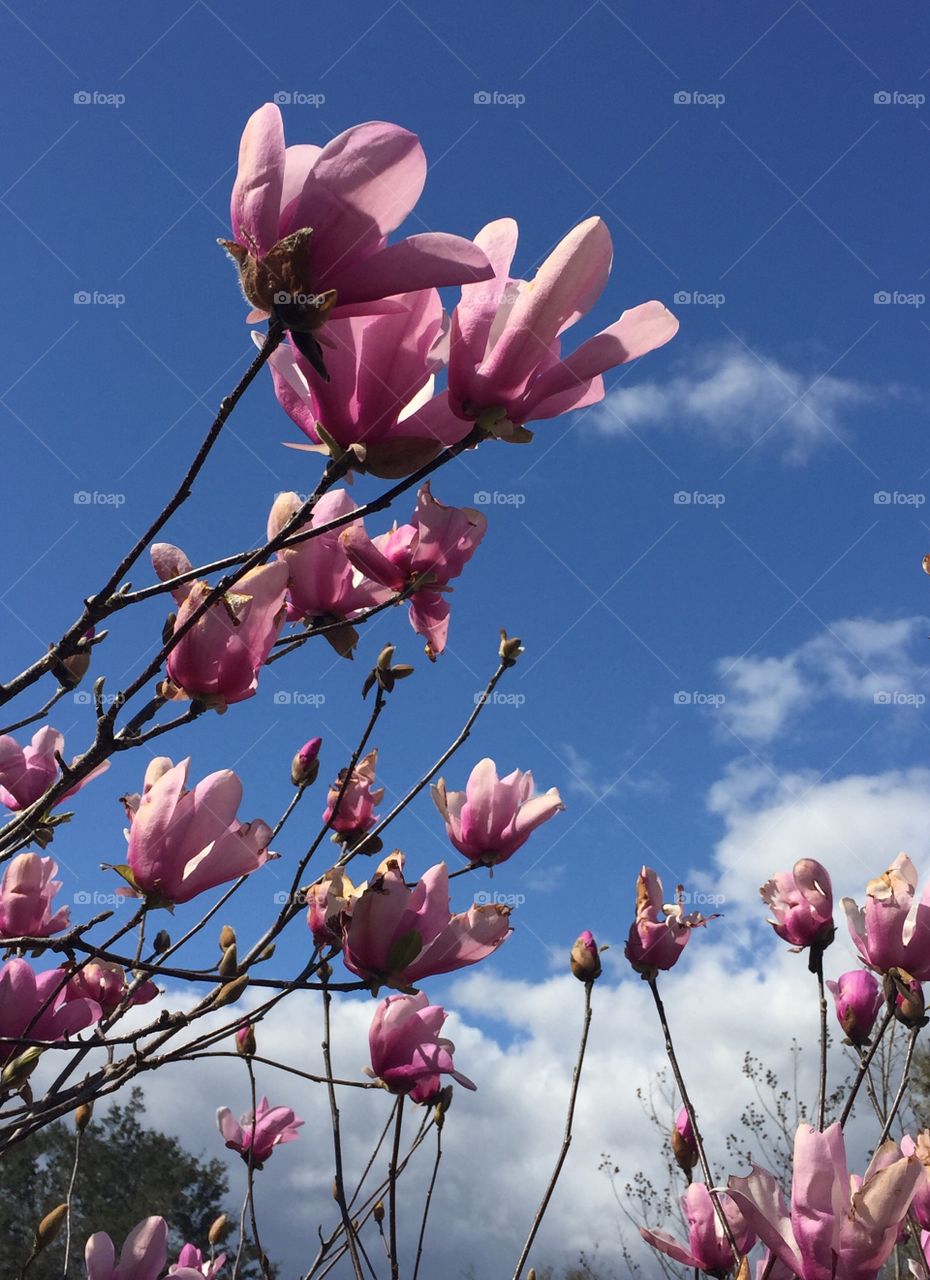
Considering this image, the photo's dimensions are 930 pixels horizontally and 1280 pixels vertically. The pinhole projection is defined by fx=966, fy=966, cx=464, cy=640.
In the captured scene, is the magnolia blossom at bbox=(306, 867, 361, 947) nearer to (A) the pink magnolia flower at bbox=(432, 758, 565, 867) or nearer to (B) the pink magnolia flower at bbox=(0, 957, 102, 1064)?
(B) the pink magnolia flower at bbox=(0, 957, 102, 1064)

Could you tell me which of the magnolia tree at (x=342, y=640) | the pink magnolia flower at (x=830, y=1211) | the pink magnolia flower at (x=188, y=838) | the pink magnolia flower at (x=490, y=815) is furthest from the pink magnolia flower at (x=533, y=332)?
the pink magnolia flower at (x=490, y=815)

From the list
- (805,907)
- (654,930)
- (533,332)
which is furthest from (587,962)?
(533,332)

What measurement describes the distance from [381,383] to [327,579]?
0.50 metres

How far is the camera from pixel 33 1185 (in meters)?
14.1

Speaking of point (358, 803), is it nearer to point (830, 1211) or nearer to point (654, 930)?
point (654, 930)

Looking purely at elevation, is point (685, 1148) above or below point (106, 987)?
above

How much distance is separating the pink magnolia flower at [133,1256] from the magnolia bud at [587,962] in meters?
1.02

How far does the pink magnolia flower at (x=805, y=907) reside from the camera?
6.94 ft

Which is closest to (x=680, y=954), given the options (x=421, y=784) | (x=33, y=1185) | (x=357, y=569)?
(x=421, y=784)

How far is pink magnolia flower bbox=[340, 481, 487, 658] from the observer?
1.27 metres

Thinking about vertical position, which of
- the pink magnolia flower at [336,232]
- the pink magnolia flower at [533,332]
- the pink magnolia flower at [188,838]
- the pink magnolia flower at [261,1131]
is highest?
the pink magnolia flower at [533,332]

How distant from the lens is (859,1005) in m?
2.13

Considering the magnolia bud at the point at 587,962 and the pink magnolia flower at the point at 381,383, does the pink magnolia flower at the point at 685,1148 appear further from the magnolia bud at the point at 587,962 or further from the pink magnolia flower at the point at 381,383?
the pink magnolia flower at the point at 381,383

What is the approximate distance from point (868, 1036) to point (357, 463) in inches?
A: 77.7
